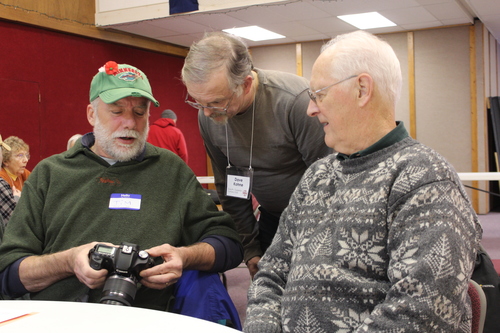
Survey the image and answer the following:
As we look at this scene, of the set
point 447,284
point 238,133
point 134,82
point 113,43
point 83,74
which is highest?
point 113,43

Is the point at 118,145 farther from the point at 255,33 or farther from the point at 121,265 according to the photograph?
the point at 255,33

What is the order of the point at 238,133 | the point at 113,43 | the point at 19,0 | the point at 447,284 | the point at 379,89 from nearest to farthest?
the point at 447,284
the point at 379,89
the point at 238,133
the point at 19,0
the point at 113,43

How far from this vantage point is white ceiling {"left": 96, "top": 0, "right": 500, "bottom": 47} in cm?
646

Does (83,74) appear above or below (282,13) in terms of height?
below

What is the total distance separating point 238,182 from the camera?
7.00 ft

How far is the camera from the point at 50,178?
74.7 inches

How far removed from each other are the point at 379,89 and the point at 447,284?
52 centimetres

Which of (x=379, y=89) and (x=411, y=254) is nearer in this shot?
(x=411, y=254)

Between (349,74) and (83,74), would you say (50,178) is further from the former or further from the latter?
(83,74)

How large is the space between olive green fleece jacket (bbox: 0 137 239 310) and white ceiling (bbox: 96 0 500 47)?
15.4ft

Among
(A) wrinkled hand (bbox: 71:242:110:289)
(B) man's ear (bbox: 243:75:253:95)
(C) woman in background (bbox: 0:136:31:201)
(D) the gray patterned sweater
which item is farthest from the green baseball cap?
(C) woman in background (bbox: 0:136:31:201)

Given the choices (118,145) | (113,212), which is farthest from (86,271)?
(118,145)

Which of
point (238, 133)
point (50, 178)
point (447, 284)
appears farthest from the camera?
point (238, 133)

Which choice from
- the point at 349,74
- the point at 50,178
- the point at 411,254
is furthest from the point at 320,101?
the point at 50,178
